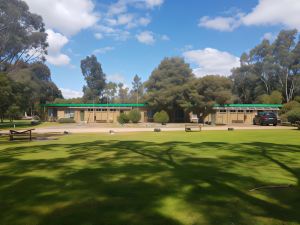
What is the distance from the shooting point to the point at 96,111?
172ft

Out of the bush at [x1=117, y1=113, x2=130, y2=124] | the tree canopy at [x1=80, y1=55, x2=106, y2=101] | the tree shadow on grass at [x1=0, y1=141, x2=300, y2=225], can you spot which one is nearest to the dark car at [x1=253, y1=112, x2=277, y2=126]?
the bush at [x1=117, y1=113, x2=130, y2=124]

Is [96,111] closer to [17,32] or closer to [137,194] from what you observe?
[17,32]

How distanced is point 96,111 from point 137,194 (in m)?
47.5

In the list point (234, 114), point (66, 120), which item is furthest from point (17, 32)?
point (234, 114)

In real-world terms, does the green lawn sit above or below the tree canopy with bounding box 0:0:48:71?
below

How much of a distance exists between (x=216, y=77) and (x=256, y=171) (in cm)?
3827

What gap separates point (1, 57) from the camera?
4941 cm

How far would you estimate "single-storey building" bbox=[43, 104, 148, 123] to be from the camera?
51.8 metres

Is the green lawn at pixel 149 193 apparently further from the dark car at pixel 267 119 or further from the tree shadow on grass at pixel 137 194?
the dark car at pixel 267 119

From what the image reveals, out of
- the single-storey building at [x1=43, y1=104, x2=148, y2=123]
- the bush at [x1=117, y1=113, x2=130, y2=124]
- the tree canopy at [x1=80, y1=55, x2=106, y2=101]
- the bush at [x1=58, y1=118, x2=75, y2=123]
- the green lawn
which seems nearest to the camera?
the green lawn

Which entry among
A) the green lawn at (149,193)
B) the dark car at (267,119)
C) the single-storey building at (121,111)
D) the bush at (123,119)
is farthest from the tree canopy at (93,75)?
the green lawn at (149,193)

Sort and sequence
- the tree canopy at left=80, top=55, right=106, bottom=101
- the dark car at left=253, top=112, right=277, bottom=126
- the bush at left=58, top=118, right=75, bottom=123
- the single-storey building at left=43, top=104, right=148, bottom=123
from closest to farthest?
the dark car at left=253, top=112, right=277, bottom=126 < the bush at left=58, top=118, right=75, bottom=123 < the single-storey building at left=43, top=104, right=148, bottom=123 < the tree canopy at left=80, top=55, right=106, bottom=101

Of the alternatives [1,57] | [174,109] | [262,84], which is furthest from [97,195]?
[262,84]

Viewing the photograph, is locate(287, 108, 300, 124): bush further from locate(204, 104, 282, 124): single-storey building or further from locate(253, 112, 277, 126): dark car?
locate(204, 104, 282, 124): single-storey building
